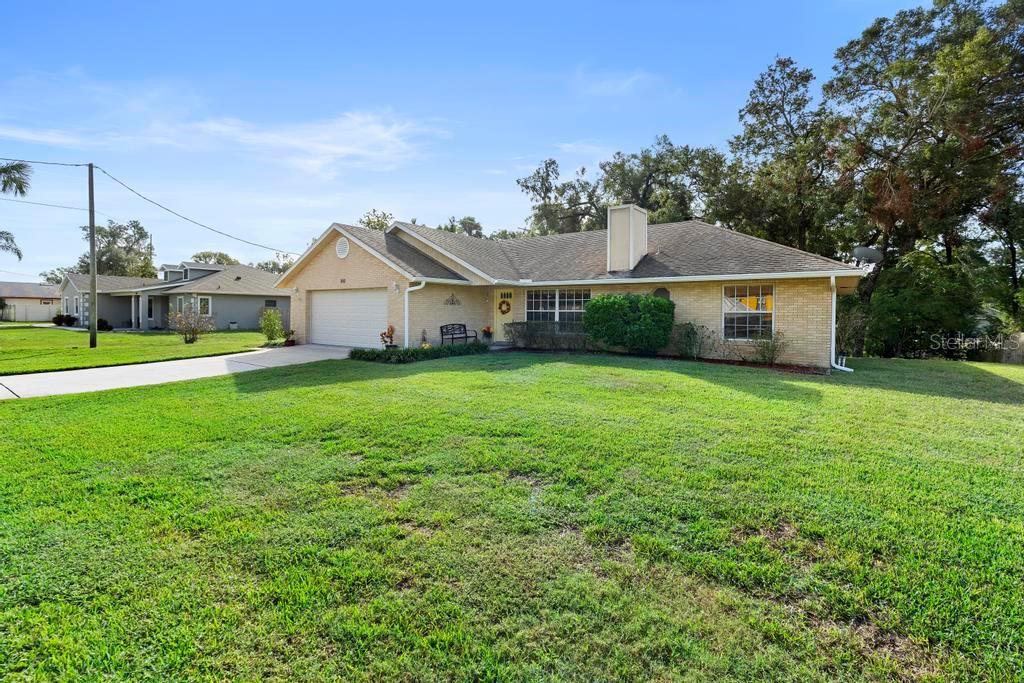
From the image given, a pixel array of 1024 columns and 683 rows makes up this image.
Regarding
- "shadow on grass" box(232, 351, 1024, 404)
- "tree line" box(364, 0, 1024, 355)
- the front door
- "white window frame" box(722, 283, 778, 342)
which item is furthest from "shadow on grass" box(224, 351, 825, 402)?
"tree line" box(364, 0, 1024, 355)

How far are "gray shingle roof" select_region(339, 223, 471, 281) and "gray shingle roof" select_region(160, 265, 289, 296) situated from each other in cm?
1319

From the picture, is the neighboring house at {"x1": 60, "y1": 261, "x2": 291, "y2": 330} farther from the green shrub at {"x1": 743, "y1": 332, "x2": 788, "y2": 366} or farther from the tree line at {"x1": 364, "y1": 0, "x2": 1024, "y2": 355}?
the tree line at {"x1": 364, "y1": 0, "x2": 1024, "y2": 355}

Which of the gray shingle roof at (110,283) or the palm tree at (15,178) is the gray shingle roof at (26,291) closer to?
the gray shingle roof at (110,283)

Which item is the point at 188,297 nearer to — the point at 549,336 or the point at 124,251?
the point at 549,336

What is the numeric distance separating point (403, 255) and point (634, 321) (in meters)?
7.69

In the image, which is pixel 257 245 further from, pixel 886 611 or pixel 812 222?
pixel 886 611

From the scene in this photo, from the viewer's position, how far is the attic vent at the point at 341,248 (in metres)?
16.9

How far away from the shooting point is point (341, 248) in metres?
17.0

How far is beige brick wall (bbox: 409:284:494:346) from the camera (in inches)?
610

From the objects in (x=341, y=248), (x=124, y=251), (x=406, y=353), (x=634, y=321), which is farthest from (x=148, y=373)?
(x=124, y=251)

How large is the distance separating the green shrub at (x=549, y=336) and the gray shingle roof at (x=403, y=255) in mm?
2534

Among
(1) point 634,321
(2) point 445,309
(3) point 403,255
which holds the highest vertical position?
(3) point 403,255

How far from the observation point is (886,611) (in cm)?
284

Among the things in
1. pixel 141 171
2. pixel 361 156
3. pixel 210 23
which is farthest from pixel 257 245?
pixel 210 23
